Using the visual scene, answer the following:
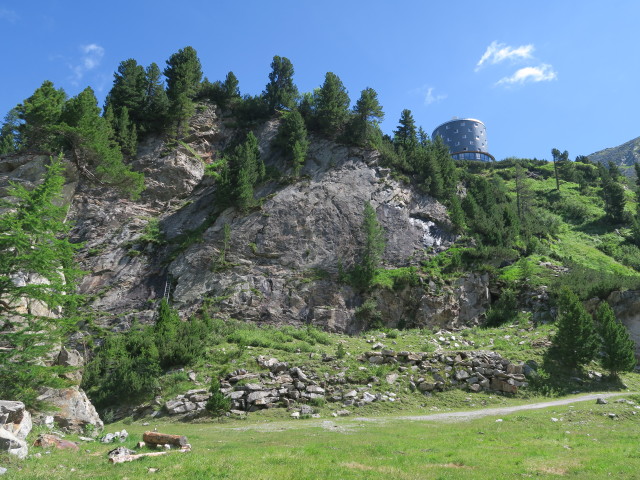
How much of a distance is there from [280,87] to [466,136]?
3908 inches

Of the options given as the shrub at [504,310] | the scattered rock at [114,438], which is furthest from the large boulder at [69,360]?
the shrub at [504,310]

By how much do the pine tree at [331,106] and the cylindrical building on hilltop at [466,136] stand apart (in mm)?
89895

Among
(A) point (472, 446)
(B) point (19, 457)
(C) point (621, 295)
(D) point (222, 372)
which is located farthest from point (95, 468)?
(C) point (621, 295)

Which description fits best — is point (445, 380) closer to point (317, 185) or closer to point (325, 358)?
point (325, 358)

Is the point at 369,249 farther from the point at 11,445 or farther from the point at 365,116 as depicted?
the point at 11,445

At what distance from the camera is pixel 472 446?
449 inches

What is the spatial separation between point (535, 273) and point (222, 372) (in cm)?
2976

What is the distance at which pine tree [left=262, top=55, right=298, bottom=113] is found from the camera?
2254 inches

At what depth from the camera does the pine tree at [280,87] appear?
57.2m

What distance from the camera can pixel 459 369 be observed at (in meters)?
23.2

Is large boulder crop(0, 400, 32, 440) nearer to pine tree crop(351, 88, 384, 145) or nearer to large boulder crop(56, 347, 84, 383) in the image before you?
large boulder crop(56, 347, 84, 383)

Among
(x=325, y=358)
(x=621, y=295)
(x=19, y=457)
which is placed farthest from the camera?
(x=621, y=295)

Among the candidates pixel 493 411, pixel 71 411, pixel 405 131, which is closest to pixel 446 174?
pixel 405 131

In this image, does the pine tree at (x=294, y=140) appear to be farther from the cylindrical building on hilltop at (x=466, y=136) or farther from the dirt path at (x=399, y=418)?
the cylindrical building on hilltop at (x=466, y=136)
